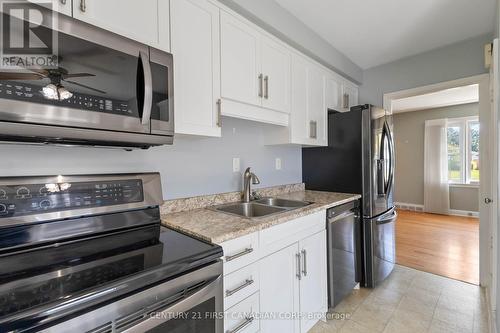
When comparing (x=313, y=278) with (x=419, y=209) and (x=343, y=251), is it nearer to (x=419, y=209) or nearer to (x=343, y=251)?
(x=343, y=251)

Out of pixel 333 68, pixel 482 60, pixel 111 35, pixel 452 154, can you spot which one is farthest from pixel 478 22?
pixel 452 154

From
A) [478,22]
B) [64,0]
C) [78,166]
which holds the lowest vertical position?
[78,166]

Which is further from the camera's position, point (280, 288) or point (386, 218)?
point (386, 218)

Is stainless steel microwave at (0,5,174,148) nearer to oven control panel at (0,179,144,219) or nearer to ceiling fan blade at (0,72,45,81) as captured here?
ceiling fan blade at (0,72,45,81)

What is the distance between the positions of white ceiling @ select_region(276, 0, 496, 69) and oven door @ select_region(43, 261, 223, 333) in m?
2.06

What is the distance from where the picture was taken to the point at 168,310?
30.9 inches

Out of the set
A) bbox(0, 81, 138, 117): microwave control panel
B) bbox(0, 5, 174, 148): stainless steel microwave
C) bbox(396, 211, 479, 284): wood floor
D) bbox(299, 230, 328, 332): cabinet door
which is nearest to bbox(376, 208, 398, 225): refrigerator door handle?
bbox(396, 211, 479, 284): wood floor

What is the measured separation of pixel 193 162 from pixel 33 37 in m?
1.03

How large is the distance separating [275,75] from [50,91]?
1469 mm

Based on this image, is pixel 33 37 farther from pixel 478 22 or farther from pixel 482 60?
pixel 482 60

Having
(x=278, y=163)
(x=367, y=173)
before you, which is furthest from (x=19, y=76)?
(x=367, y=173)

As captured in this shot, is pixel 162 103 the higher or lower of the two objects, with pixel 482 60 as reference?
lower

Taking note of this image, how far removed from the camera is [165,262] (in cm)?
81

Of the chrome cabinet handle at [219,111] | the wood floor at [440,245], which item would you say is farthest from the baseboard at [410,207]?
the chrome cabinet handle at [219,111]
